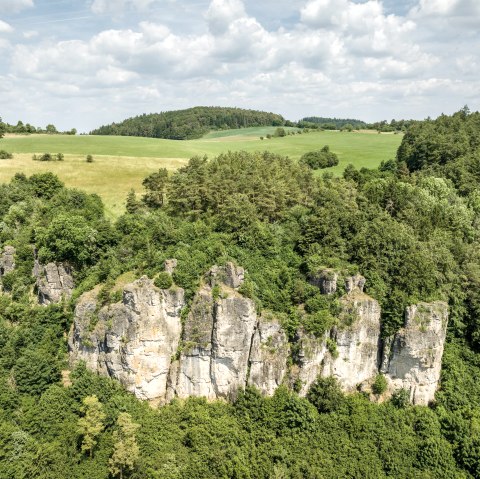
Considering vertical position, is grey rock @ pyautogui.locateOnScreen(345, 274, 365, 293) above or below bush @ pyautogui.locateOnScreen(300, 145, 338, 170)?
below

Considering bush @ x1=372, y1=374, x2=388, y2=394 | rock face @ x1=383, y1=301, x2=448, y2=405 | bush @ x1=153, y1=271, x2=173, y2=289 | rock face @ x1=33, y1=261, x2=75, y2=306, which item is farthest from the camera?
rock face @ x1=33, y1=261, x2=75, y2=306

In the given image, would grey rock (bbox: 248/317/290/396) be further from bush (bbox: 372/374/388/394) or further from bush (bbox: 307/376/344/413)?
bush (bbox: 372/374/388/394)

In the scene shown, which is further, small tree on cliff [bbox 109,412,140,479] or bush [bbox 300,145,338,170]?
bush [bbox 300,145,338,170]

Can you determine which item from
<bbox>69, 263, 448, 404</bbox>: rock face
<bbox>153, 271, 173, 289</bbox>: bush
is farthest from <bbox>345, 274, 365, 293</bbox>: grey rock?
<bbox>153, 271, 173, 289</bbox>: bush

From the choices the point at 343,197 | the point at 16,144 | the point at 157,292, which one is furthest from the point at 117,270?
the point at 16,144

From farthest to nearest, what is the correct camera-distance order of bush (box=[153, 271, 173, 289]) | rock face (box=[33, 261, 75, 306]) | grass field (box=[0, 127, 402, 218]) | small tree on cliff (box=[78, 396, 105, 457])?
grass field (box=[0, 127, 402, 218])
rock face (box=[33, 261, 75, 306])
bush (box=[153, 271, 173, 289])
small tree on cliff (box=[78, 396, 105, 457])

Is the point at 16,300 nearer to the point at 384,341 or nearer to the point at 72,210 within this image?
the point at 72,210

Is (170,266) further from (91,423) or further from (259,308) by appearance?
(91,423)
